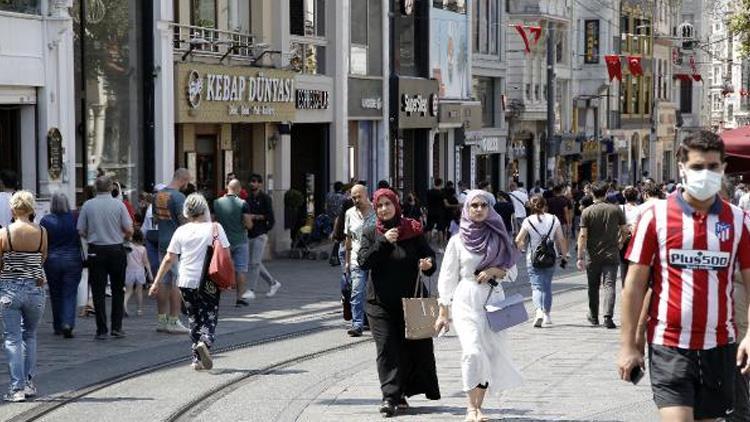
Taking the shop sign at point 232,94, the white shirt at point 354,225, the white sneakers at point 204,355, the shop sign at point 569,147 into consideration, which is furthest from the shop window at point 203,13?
the shop sign at point 569,147

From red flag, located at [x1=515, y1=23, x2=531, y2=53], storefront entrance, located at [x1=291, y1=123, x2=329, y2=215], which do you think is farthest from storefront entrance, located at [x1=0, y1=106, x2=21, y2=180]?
red flag, located at [x1=515, y1=23, x2=531, y2=53]

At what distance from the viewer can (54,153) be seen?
80.7 feet

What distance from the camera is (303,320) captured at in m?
21.1

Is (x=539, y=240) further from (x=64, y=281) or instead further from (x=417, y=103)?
(x=417, y=103)

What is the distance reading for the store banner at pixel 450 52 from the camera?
46938 millimetres

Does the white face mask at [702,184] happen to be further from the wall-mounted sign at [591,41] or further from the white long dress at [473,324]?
the wall-mounted sign at [591,41]

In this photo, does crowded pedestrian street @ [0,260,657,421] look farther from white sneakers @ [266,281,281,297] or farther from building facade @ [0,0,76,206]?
building facade @ [0,0,76,206]

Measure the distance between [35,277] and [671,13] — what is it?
7585cm

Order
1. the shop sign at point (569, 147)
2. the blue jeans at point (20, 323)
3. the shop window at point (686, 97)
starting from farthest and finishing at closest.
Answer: the shop window at point (686, 97) → the shop sign at point (569, 147) → the blue jeans at point (20, 323)

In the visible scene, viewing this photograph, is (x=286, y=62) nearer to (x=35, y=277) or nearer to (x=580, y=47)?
(x=35, y=277)

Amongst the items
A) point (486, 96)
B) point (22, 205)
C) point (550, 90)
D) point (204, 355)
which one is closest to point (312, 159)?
point (486, 96)

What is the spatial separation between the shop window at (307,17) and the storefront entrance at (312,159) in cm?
228

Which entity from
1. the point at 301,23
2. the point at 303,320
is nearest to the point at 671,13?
the point at 301,23

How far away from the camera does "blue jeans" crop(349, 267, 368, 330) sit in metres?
18.4
